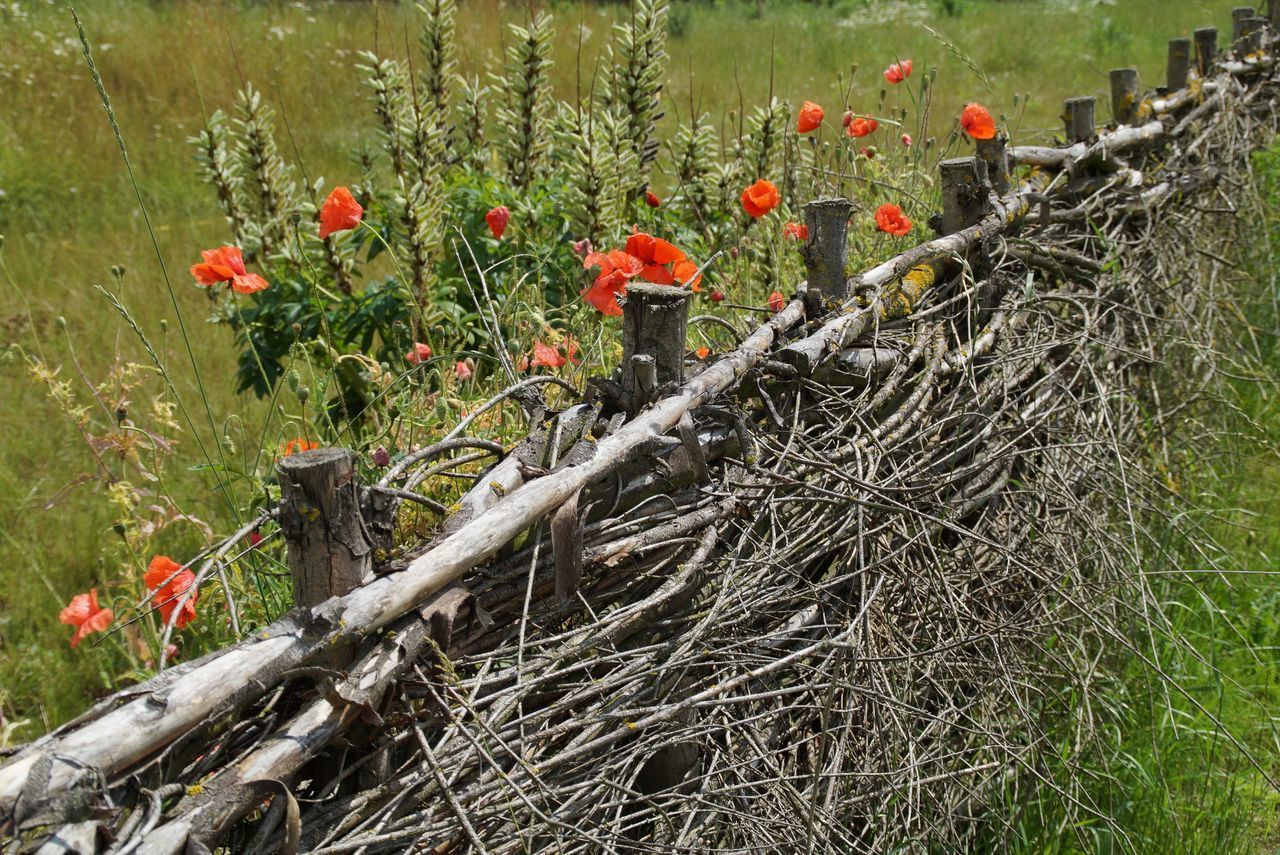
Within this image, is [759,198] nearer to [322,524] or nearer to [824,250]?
[824,250]

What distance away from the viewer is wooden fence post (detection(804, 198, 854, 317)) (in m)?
2.23

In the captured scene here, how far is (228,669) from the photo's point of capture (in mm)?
1187

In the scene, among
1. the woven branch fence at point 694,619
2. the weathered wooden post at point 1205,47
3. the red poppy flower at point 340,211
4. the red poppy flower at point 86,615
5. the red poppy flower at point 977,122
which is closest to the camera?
the woven branch fence at point 694,619

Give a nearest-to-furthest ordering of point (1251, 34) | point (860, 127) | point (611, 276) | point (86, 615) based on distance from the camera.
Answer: point (86, 615) → point (611, 276) → point (860, 127) → point (1251, 34)

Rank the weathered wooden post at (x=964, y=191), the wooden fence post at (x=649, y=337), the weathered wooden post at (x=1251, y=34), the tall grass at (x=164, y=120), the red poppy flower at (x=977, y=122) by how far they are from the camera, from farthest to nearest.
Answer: the weathered wooden post at (x=1251, y=34), the tall grass at (x=164, y=120), the red poppy flower at (x=977, y=122), the weathered wooden post at (x=964, y=191), the wooden fence post at (x=649, y=337)

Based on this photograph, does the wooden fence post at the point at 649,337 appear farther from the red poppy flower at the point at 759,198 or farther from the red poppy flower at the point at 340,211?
the red poppy flower at the point at 759,198

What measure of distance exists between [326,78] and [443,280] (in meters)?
6.01

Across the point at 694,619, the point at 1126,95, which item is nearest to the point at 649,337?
the point at 694,619

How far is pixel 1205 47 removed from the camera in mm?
5316

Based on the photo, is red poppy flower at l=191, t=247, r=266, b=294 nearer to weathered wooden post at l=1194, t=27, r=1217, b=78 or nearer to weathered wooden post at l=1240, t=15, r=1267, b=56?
weathered wooden post at l=1194, t=27, r=1217, b=78

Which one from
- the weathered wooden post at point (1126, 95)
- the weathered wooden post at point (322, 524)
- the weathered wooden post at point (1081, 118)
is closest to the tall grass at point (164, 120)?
the weathered wooden post at point (1081, 118)

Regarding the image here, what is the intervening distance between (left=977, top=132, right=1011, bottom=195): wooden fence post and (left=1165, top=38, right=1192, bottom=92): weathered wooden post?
2392 mm

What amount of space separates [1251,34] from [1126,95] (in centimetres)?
208

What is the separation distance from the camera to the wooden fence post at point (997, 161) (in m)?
2.89
